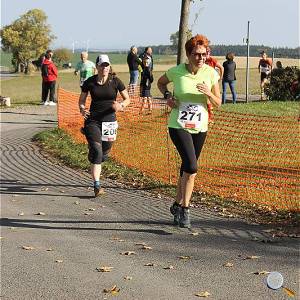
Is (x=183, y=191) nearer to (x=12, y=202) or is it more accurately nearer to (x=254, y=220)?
(x=254, y=220)

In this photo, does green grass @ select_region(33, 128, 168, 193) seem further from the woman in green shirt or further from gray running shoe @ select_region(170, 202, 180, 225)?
the woman in green shirt

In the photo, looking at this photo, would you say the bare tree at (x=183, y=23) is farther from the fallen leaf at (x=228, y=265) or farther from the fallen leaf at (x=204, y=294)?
the fallen leaf at (x=204, y=294)

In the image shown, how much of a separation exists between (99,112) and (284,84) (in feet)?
51.0

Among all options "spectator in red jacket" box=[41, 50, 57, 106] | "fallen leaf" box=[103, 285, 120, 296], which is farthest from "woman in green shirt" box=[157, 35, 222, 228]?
"spectator in red jacket" box=[41, 50, 57, 106]

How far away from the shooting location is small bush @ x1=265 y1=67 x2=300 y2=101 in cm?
2291

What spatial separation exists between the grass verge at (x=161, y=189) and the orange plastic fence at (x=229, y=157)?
0.26 metres

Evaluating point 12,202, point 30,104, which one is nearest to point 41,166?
point 12,202

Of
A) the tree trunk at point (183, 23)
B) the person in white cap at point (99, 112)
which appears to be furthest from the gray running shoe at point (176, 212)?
the tree trunk at point (183, 23)

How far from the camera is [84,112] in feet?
28.8

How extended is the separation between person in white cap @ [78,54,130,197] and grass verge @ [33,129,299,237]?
90 cm

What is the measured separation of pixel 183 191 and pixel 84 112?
2.30 metres

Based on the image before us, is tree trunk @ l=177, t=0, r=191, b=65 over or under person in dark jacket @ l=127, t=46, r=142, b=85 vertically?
over

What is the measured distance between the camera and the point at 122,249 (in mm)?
6191

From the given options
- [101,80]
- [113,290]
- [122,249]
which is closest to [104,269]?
[113,290]
